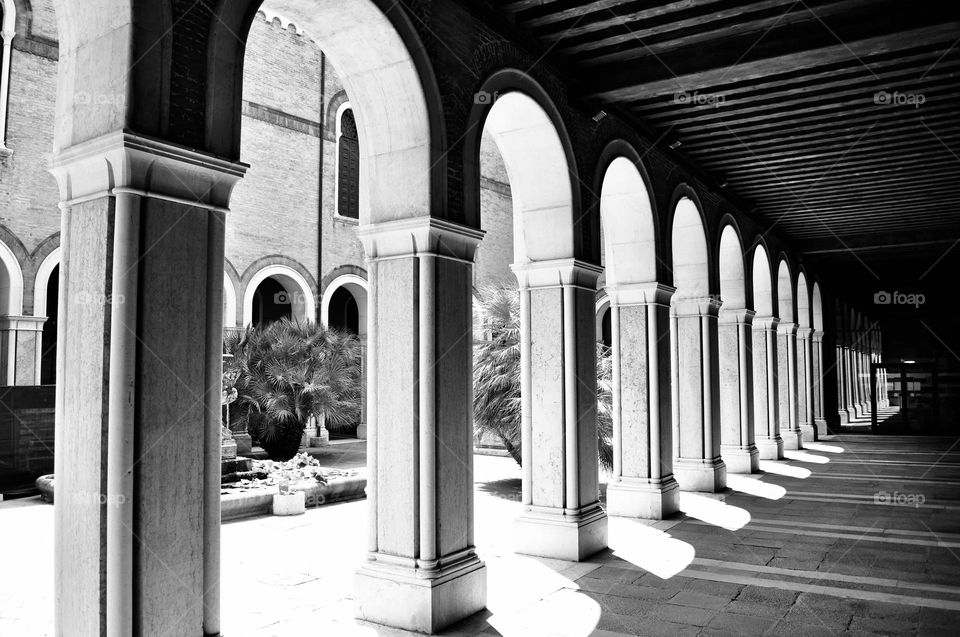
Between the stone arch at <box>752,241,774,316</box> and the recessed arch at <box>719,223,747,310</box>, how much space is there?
2.11 meters

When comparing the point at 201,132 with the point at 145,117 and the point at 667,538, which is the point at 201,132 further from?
the point at 667,538

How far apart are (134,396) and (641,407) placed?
6.80m

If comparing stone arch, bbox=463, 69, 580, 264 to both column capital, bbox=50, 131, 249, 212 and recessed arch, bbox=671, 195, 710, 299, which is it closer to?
column capital, bbox=50, 131, 249, 212

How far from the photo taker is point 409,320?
5.31 metres

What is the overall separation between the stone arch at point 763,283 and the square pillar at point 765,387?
259mm

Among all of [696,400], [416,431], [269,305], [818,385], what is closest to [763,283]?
[696,400]

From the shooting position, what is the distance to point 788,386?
17016mm

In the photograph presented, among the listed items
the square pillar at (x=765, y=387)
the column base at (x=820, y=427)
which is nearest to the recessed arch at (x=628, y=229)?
the square pillar at (x=765, y=387)

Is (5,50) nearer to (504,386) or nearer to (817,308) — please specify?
(504,386)

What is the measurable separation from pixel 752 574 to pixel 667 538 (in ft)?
4.66

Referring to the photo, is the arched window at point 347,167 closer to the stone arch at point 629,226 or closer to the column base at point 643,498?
the stone arch at point 629,226

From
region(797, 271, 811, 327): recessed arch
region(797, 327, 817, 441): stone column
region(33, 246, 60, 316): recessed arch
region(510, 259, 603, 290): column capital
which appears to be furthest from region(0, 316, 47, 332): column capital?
region(797, 327, 817, 441): stone column

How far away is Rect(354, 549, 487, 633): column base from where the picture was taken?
4.96m

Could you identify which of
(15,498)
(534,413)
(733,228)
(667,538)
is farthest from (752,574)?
(15,498)
